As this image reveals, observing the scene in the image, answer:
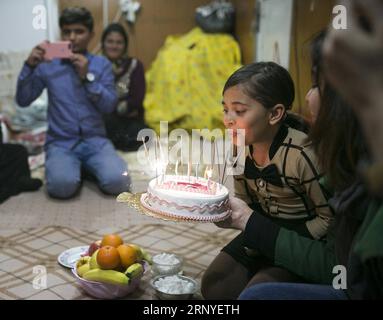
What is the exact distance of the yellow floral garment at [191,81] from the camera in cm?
357

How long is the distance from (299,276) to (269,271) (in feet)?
0.31

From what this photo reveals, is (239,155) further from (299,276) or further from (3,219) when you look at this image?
(3,219)

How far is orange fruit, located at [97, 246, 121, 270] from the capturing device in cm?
138

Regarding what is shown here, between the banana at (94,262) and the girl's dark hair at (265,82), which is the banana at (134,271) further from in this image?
the girl's dark hair at (265,82)

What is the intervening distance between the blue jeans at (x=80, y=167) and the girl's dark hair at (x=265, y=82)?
129cm

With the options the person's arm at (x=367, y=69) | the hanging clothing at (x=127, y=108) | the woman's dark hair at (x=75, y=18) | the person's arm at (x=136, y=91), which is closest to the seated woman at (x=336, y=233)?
the person's arm at (x=367, y=69)

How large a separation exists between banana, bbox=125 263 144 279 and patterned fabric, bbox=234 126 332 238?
1.46 feet

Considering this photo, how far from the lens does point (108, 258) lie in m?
1.38

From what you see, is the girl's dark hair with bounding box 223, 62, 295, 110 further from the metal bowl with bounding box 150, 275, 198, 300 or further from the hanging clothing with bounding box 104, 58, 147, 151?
the hanging clothing with bounding box 104, 58, 147, 151

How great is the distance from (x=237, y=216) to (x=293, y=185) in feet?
0.56

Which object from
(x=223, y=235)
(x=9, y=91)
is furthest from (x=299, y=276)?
(x=9, y=91)

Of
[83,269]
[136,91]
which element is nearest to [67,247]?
[83,269]

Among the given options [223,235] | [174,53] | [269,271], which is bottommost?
[223,235]

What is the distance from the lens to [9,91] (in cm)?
338
